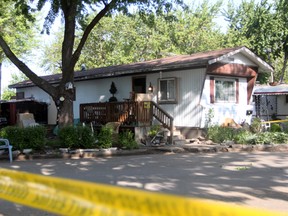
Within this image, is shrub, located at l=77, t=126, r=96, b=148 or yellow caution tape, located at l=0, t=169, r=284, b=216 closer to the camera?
yellow caution tape, located at l=0, t=169, r=284, b=216

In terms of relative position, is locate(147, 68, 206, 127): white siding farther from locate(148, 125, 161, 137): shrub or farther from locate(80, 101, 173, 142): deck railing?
locate(148, 125, 161, 137): shrub

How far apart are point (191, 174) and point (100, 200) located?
7.49 metres

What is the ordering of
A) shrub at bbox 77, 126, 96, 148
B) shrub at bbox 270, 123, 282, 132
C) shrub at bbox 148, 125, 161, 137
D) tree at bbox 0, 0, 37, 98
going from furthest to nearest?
tree at bbox 0, 0, 37, 98, shrub at bbox 270, 123, 282, 132, shrub at bbox 148, 125, 161, 137, shrub at bbox 77, 126, 96, 148

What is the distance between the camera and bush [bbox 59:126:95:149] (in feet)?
46.5

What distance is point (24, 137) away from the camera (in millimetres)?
13461

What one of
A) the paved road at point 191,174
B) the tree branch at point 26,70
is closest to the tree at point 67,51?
the tree branch at point 26,70

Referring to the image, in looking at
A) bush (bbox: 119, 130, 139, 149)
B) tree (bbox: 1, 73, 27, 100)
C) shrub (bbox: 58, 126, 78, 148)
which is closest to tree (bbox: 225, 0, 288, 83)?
bush (bbox: 119, 130, 139, 149)

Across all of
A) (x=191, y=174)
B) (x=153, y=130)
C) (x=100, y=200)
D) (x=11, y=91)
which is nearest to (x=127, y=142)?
(x=153, y=130)

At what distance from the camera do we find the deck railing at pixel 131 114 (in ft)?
58.5

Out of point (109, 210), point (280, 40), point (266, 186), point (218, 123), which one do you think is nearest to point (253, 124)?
point (218, 123)

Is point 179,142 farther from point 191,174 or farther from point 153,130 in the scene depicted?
point 191,174

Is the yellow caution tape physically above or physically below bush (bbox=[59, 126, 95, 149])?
above

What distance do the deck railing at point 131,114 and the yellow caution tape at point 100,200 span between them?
14260 mm

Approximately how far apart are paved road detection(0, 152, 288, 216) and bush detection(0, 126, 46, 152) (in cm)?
113
